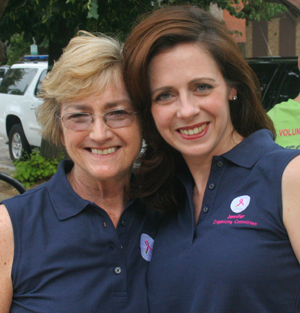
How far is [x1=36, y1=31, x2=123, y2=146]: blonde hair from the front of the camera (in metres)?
2.02

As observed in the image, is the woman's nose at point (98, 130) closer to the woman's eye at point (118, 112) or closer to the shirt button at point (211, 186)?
the woman's eye at point (118, 112)

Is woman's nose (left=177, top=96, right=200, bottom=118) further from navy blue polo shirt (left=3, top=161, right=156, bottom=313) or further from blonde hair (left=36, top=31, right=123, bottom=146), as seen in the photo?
navy blue polo shirt (left=3, top=161, right=156, bottom=313)

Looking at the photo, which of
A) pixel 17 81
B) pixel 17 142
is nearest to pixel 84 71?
pixel 17 142

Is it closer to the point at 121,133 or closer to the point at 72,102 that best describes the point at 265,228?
the point at 121,133

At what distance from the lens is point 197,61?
6.31ft

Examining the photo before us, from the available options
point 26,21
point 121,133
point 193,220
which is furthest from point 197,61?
point 26,21

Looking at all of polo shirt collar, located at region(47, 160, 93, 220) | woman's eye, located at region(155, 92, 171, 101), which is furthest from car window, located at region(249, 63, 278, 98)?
polo shirt collar, located at region(47, 160, 93, 220)

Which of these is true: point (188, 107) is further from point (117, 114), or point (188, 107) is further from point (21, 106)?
point (21, 106)

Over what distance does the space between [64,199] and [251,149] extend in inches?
37.7

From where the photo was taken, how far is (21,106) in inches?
351

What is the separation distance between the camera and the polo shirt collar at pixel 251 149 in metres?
1.87

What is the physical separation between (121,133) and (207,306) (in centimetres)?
95

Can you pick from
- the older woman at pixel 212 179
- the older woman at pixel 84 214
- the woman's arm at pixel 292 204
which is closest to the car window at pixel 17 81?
the older woman at pixel 84 214

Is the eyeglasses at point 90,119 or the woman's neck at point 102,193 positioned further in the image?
the woman's neck at point 102,193
